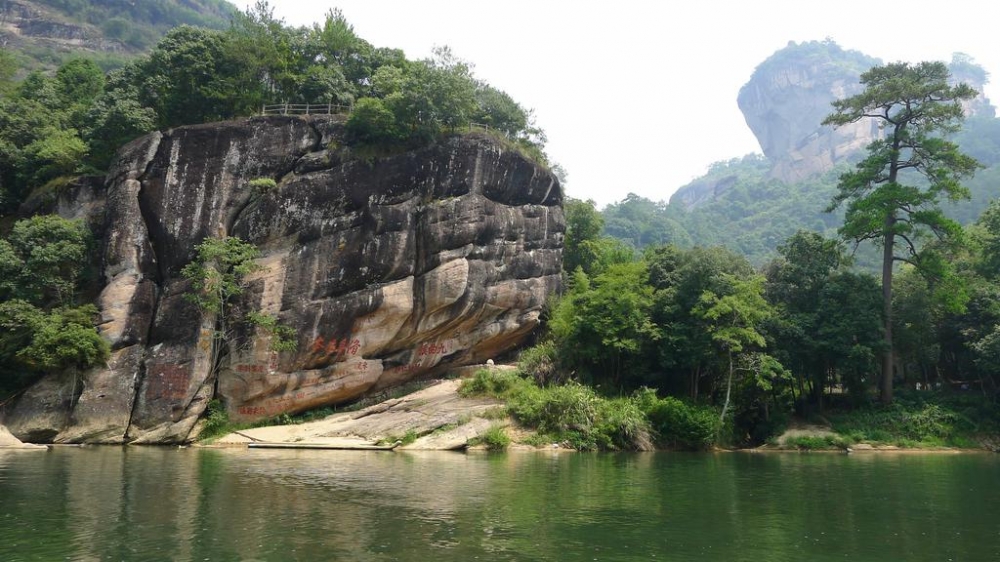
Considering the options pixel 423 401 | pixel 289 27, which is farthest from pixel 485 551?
pixel 289 27

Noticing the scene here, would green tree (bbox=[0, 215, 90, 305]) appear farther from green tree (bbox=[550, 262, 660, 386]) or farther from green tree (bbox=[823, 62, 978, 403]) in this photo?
green tree (bbox=[823, 62, 978, 403])

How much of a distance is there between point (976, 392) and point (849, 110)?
15089 millimetres

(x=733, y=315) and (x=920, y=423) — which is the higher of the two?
(x=733, y=315)

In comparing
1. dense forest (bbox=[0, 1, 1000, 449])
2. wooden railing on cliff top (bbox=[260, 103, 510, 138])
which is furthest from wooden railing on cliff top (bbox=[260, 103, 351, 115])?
dense forest (bbox=[0, 1, 1000, 449])

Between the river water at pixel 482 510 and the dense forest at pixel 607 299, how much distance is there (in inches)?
254

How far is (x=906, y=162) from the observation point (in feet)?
105

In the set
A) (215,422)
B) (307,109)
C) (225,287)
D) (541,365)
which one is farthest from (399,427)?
(307,109)

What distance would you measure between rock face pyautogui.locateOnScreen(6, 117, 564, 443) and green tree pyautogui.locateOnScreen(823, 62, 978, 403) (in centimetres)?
1629

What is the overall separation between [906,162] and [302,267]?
28.5 meters

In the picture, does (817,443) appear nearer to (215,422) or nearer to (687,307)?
(687,307)

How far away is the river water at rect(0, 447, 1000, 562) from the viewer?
9898mm

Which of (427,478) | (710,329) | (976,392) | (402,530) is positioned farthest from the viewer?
(976,392)

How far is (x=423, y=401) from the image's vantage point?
92.4 feet

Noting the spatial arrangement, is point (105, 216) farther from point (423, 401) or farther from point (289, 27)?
point (423, 401)
